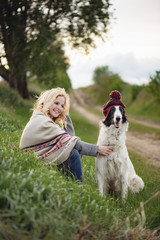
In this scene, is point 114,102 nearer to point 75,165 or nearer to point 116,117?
point 116,117

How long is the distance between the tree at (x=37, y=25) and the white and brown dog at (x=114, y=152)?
9.62 metres

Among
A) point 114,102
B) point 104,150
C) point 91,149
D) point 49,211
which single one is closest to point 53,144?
point 91,149

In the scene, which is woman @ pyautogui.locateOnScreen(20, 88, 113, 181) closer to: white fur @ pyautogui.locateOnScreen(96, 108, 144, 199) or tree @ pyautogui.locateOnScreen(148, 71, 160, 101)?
white fur @ pyautogui.locateOnScreen(96, 108, 144, 199)

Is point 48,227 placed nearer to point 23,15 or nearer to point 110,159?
point 110,159

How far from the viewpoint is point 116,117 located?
336 centimetres

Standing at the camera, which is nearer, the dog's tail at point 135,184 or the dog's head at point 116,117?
the dog's head at point 116,117

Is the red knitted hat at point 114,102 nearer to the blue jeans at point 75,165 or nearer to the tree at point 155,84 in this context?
the blue jeans at point 75,165

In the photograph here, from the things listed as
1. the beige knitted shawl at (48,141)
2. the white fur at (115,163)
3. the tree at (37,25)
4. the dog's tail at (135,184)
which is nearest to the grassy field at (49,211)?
the beige knitted shawl at (48,141)

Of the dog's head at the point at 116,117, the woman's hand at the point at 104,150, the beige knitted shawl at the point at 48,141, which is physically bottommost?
the woman's hand at the point at 104,150

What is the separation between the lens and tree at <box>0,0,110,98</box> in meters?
12.2

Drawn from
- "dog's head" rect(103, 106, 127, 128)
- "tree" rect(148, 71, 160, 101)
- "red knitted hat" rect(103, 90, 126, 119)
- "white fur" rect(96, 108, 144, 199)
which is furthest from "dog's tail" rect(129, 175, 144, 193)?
"tree" rect(148, 71, 160, 101)

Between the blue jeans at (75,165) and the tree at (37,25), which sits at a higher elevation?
the tree at (37,25)

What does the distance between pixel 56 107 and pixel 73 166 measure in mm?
1019

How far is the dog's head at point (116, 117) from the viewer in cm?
338
